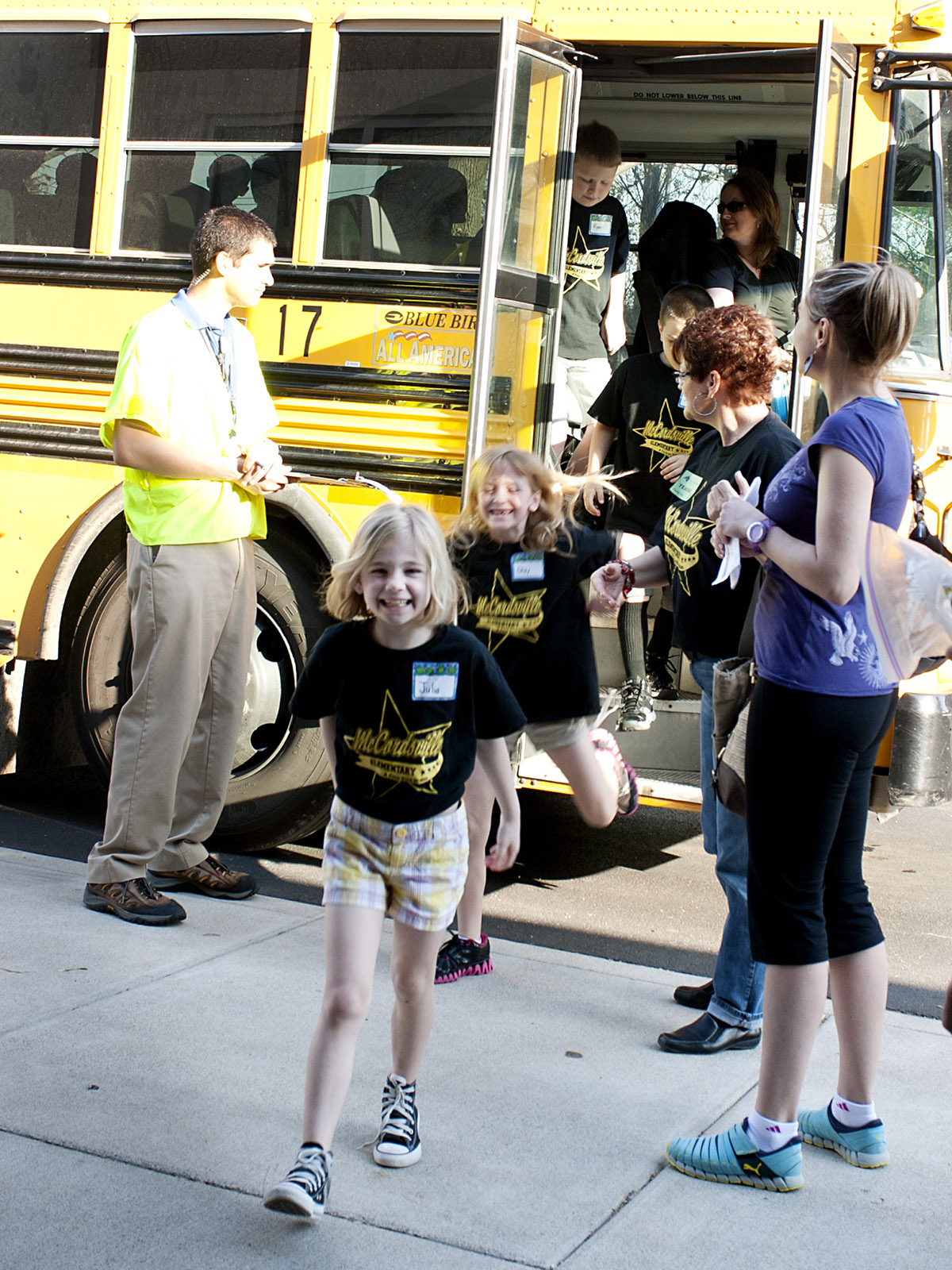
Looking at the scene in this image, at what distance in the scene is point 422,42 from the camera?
15.0ft

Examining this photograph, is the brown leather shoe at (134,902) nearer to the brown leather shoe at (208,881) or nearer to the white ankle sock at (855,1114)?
the brown leather shoe at (208,881)

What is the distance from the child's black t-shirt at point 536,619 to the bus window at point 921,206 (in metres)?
1.59

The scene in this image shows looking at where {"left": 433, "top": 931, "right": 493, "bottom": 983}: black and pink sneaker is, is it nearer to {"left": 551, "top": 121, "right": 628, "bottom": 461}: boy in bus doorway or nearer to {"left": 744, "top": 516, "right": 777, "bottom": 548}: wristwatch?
{"left": 744, "top": 516, "right": 777, "bottom": 548}: wristwatch

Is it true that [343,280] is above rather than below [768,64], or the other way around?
below

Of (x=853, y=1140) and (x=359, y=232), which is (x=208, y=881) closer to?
(x=359, y=232)

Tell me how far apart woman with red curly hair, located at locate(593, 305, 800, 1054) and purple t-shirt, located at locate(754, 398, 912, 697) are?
63 cm

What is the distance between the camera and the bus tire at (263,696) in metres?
4.87

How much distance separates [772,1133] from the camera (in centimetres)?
273

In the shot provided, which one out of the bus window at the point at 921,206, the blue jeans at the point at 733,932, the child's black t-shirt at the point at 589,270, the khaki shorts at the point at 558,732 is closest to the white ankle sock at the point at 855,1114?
the blue jeans at the point at 733,932

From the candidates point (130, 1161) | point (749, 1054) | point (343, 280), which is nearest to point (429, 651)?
point (130, 1161)

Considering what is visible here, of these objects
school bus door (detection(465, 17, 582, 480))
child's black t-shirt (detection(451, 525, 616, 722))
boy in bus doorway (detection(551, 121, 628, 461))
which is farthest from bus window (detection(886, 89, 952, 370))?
child's black t-shirt (detection(451, 525, 616, 722))

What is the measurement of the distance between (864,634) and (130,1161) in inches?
→ 69.0

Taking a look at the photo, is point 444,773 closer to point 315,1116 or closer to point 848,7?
point 315,1116

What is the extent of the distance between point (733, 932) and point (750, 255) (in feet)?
10.1
